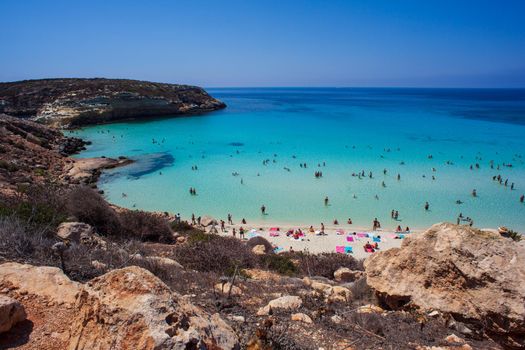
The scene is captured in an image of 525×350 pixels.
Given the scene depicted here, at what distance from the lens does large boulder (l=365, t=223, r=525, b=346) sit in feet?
13.8

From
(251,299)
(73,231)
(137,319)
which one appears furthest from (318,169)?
(137,319)

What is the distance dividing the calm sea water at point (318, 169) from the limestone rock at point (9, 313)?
18079 mm

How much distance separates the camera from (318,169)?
31766mm

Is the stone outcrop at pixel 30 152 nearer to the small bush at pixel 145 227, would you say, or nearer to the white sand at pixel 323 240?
the small bush at pixel 145 227

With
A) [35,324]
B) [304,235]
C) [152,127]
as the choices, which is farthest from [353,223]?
[152,127]

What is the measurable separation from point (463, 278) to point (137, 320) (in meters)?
4.29

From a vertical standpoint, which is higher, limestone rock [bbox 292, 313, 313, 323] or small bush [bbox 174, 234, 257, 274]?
limestone rock [bbox 292, 313, 313, 323]

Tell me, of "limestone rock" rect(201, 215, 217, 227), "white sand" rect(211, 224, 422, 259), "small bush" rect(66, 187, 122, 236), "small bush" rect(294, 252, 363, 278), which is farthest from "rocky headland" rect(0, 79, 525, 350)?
"limestone rock" rect(201, 215, 217, 227)

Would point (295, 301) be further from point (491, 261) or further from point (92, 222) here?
point (92, 222)

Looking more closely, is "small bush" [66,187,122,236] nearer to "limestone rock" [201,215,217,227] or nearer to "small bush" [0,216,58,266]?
"small bush" [0,216,58,266]

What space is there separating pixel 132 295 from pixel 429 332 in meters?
3.84

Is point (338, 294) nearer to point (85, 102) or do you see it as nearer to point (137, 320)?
point (137, 320)

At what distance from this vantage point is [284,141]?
46.0 metres

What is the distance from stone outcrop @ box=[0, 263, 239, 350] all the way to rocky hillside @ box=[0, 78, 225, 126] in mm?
60794
